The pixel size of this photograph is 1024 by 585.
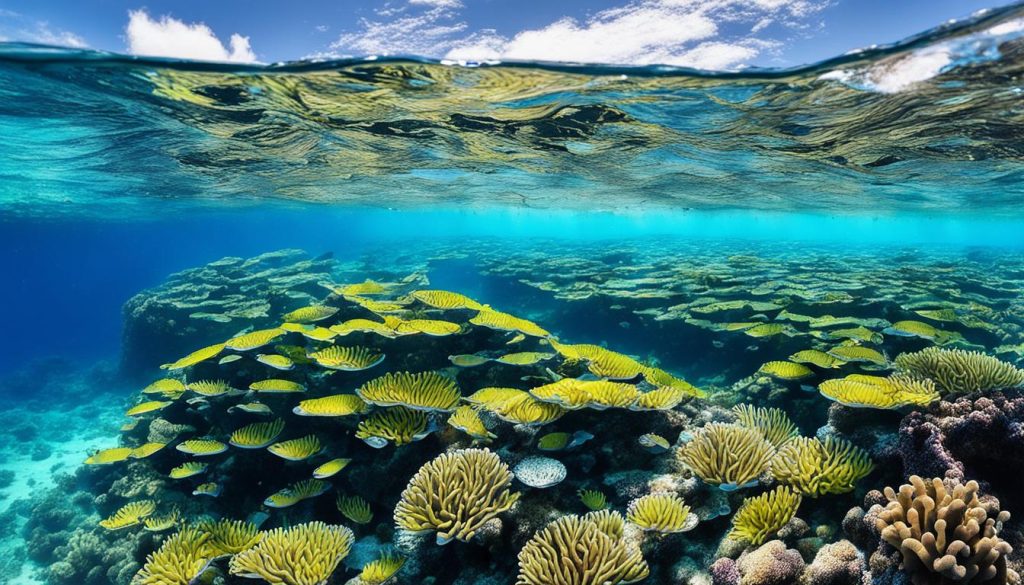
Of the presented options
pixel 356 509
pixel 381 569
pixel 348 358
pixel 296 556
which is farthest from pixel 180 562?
pixel 348 358

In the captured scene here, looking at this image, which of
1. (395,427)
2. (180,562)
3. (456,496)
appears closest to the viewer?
→ (456,496)

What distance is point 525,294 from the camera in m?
23.0

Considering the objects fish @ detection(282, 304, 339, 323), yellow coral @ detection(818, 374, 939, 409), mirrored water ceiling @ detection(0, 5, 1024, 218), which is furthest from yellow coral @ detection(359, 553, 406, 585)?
mirrored water ceiling @ detection(0, 5, 1024, 218)

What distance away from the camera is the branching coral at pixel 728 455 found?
4.85m

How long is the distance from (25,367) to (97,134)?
2783 centimetres

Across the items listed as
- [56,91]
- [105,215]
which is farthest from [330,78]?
[105,215]

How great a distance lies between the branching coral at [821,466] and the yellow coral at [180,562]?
6120 millimetres

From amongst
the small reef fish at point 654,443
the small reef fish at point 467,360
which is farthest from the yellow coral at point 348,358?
the small reef fish at point 654,443

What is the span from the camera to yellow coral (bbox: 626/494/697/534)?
14.4ft

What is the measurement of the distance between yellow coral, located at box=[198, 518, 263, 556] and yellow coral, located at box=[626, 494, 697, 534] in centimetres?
410

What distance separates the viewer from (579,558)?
4.09 metres

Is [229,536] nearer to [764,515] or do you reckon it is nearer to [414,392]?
[414,392]

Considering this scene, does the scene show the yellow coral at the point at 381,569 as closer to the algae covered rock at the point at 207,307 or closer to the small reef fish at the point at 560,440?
the small reef fish at the point at 560,440

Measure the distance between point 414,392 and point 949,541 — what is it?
495cm
